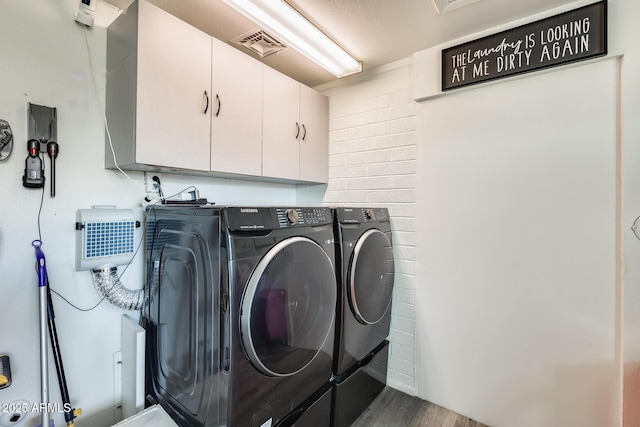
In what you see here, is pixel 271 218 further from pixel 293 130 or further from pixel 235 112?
pixel 293 130

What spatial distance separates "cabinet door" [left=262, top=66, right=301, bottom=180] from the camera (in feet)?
6.59

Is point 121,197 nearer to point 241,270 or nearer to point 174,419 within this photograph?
point 241,270

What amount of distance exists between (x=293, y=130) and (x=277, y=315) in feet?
4.84

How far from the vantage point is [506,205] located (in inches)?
71.0

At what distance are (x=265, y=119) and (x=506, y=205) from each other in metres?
→ 1.71

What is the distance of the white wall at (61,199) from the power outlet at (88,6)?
6 centimetres

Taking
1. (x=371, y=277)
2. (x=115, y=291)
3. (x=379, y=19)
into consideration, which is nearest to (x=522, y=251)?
(x=371, y=277)

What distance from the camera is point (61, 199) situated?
1.46 meters

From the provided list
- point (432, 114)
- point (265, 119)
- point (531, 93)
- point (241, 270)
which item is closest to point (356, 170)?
point (432, 114)

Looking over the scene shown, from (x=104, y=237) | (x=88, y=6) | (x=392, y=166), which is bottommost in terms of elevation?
(x=104, y=237)

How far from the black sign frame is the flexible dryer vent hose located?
7.86 ft

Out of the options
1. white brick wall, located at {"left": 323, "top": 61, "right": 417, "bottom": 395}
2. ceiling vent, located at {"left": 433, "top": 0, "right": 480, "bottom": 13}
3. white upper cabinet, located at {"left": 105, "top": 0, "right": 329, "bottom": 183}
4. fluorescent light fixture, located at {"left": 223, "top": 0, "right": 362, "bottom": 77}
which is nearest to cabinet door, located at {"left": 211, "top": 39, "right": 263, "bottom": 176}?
white upper cabinet, located at {"left": 105, "top": 0, "right": 329, "bottom": 183}

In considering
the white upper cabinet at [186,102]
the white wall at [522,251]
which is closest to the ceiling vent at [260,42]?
the white upper cabinet at [186,102]

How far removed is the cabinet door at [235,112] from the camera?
Result: 1694mm
